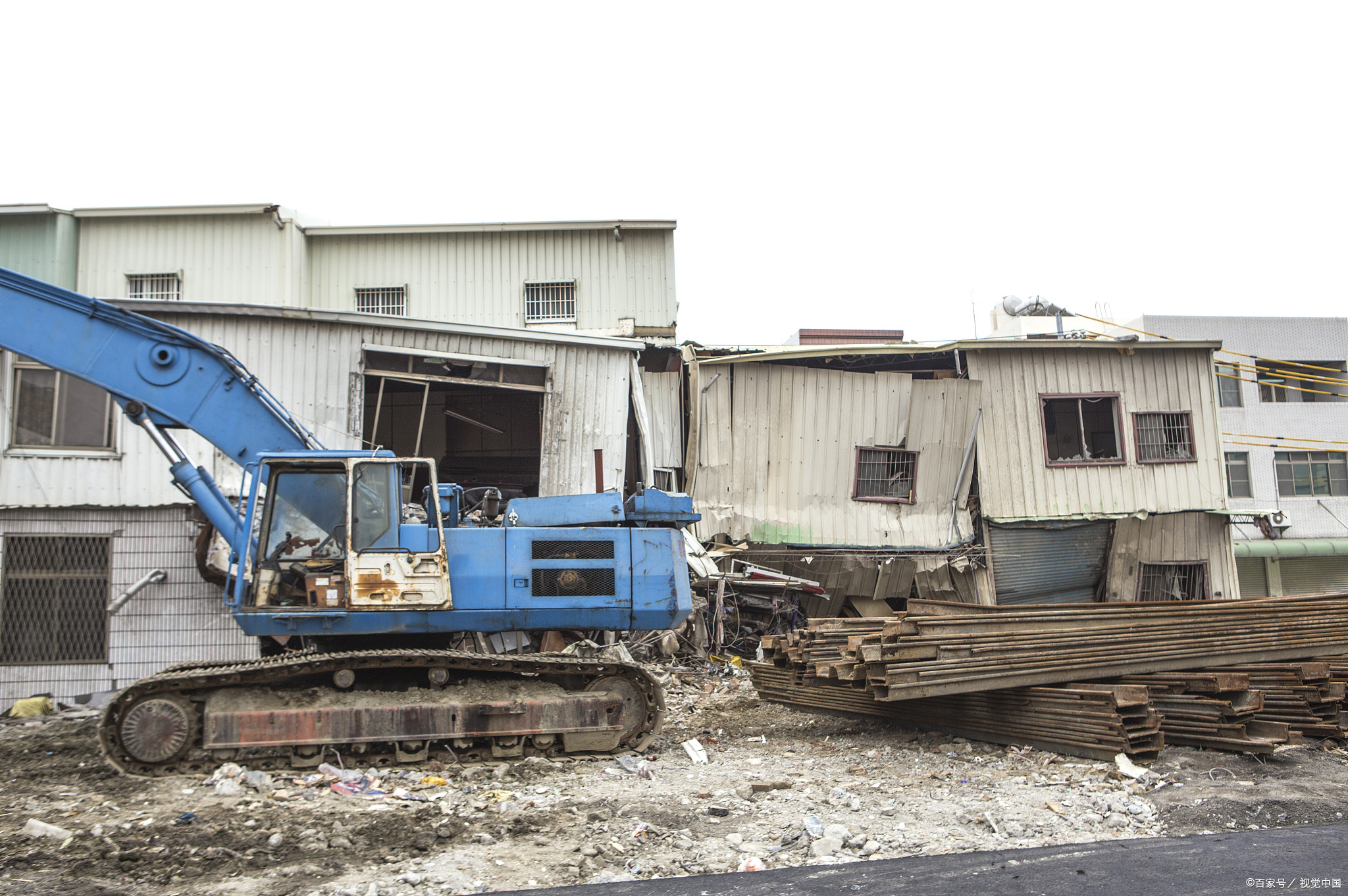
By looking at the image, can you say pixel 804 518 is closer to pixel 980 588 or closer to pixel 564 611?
pixel 980 588

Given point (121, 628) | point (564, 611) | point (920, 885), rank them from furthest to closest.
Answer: point (121, 628) < point (564, 611) < point (920, 885)

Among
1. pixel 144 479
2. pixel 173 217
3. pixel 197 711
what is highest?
pixel 173 217

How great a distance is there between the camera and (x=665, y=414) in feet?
53.5

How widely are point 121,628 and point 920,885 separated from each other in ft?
36.3

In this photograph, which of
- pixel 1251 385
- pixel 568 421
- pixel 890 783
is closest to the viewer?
pixel 890 783

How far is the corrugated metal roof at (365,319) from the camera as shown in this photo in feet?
41.2

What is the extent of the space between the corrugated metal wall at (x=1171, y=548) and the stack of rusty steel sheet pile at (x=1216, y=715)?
8.99 m

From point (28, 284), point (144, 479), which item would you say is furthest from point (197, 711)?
point (144, 479)

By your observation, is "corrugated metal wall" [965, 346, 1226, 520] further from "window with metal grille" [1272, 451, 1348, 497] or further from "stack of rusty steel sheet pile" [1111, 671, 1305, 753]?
"window with metal grille" [1272, 451, 1348, 497]

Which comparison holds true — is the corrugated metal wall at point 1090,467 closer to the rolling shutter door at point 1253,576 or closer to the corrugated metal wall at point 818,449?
the corrugated metal wall at point 818,449

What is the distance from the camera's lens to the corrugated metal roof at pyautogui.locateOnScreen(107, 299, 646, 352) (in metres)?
12.6

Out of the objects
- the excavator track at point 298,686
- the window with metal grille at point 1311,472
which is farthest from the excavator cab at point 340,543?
the window with metal grille at point 1311,472

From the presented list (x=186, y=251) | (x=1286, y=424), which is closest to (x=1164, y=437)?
(x=1286, y=424)

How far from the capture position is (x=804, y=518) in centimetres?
1638
